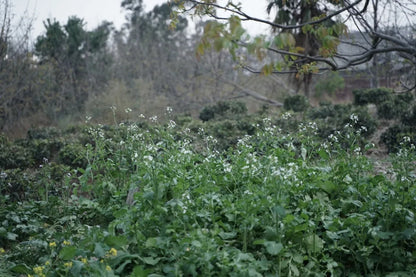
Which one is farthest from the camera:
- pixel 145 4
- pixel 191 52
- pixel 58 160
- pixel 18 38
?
pixel 145 4

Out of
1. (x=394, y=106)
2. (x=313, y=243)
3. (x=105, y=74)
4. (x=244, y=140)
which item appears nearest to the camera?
(x=313, y=243)

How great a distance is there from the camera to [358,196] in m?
3.33

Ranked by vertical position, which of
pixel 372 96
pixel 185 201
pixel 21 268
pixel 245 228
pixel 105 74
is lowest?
pixel 21 268

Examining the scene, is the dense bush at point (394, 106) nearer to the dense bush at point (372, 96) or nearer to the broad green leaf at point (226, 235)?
the dense bush at point (372, 96)

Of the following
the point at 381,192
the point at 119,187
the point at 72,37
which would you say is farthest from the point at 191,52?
the point at 381,192

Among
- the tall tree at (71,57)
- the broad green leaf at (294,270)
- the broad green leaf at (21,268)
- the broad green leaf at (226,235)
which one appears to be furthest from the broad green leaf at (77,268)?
the tall tree at (71,57)

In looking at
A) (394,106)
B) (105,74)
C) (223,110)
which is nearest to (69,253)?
(394,106)

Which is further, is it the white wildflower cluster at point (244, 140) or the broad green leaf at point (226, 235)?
the white wildflower cluster at point (244, 140)

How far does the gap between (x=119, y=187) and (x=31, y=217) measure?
91cm

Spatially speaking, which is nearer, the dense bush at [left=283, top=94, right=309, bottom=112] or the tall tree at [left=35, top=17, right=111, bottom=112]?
the dense bush at [left=283, top=94, right=309, bottom=112]

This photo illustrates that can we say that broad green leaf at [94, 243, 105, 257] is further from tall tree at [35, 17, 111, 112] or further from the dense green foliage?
tall tree at [35, 17, 111, 112]

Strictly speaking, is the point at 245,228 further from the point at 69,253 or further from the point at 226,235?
the point at 69,253

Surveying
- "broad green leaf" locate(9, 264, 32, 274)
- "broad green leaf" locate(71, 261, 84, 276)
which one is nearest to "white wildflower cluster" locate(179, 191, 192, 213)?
"broad green leaf" locate(71, 261, 84, 276)

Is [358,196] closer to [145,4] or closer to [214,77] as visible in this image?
[214,77]
